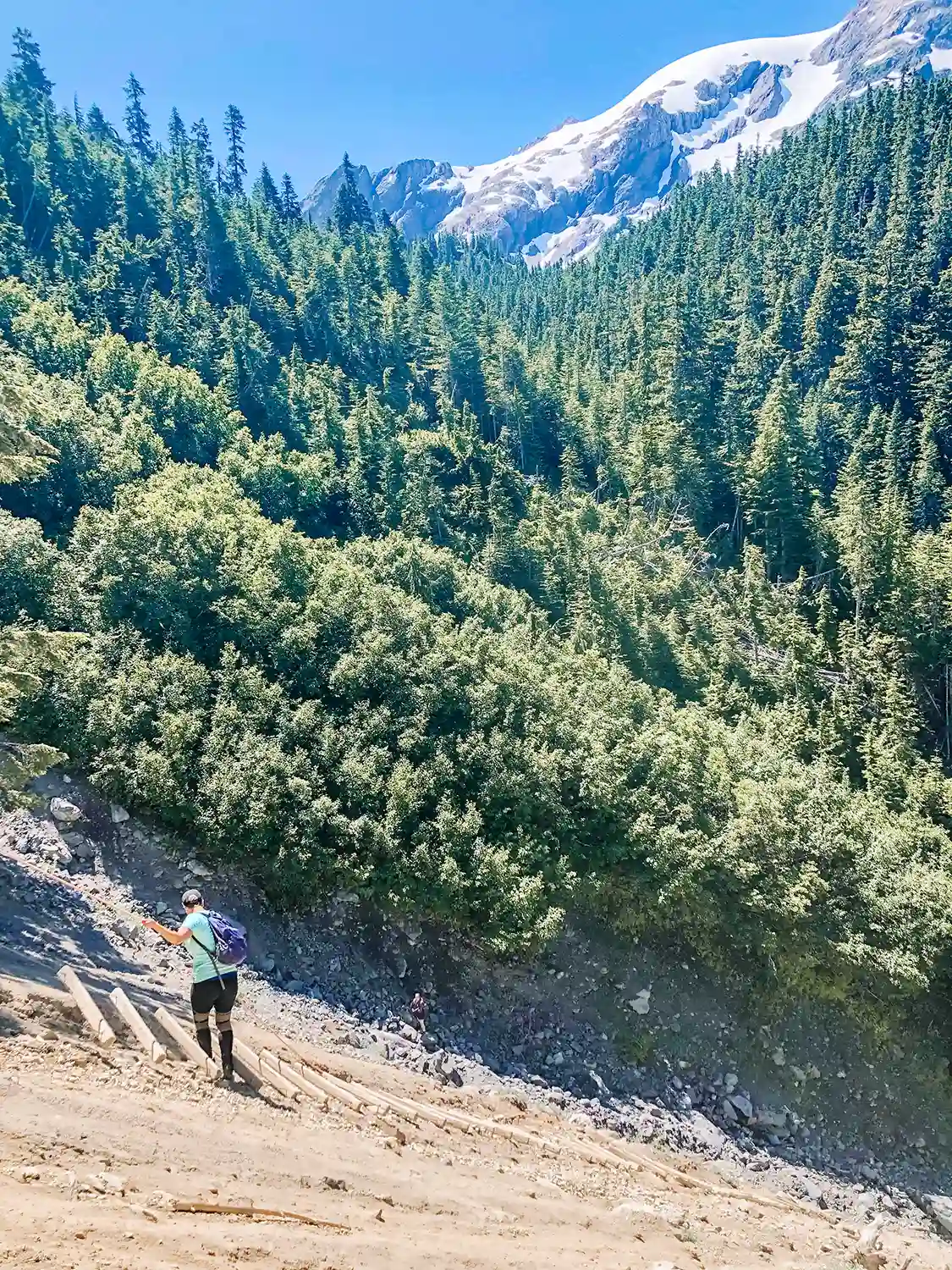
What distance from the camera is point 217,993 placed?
10.4m

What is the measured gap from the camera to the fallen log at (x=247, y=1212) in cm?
738

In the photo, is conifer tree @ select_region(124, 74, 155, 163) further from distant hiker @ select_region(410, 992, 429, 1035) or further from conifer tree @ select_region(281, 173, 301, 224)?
distant hiker @ select_region(410, 992, 429, 1035)

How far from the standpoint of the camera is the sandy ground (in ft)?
22.1

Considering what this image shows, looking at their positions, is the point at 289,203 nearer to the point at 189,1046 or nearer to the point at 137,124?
Result: the point at 137,124

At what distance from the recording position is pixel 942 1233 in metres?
23.0

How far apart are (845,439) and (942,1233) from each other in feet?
198

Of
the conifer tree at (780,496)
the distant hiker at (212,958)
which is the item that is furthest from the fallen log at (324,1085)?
the conifer tree at (780,496)

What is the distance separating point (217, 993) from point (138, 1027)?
1.90 m

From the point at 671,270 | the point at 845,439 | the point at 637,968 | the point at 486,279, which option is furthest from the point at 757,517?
the point at 486,279

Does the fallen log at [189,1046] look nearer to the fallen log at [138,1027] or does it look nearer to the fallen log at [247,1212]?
the fallen log at [138,1027]

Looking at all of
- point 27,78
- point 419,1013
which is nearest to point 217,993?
point 419,1013

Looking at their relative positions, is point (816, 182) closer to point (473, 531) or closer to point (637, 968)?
point (473, 531)

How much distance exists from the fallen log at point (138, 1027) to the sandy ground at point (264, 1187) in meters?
0.22

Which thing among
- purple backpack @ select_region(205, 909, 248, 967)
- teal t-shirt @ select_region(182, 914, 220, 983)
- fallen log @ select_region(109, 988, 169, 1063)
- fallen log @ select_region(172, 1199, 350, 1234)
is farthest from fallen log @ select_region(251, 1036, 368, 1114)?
fallen log @ select_region(172, 1199, 350, 1234)
